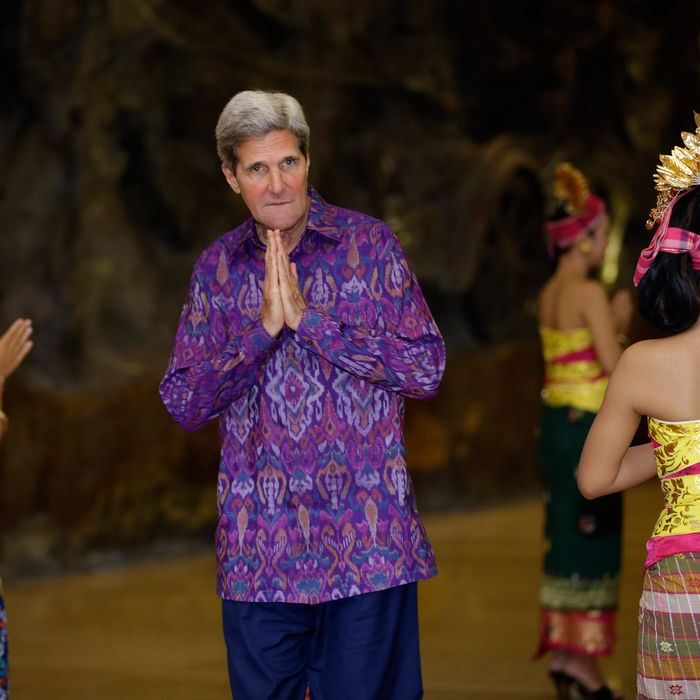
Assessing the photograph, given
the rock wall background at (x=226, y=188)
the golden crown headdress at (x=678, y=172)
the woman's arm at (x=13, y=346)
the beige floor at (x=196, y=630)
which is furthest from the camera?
the rock wall background at (x=226, y=188)

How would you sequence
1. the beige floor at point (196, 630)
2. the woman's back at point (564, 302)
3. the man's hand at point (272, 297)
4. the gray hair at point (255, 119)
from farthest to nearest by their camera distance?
the beige floor at point (196, 630), the woman's back at point (564, 302), the gray hair at point (255, 119), the man's hand at point (272, 297)

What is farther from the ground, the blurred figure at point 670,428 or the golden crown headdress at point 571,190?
the golden crown headdress at point 571,190

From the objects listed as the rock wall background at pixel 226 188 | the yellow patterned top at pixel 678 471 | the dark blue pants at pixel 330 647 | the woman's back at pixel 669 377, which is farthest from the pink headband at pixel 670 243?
the rock wall background at pixel 226 188

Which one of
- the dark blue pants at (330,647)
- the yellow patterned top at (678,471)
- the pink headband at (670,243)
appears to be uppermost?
the pink headband at (670,243)

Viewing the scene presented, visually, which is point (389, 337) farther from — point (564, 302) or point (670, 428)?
point (564, 302)

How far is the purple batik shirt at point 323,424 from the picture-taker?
3.19m

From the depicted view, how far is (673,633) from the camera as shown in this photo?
2.76 metres

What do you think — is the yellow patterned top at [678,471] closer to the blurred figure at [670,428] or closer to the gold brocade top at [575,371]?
the blurred figure at [670,428]

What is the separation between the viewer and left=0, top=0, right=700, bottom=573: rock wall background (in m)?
8.70

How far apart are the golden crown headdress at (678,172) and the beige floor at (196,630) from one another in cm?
321

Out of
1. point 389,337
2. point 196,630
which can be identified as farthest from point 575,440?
point 389,337

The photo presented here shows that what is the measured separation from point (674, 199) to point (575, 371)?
2918 mm

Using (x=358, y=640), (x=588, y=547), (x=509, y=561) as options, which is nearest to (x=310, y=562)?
(x=358, y=640)

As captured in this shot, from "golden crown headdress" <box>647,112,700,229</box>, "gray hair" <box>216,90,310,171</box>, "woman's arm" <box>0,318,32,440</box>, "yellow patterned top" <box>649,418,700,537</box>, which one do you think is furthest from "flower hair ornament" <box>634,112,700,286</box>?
"woman's arm" <box>0,318,32,440</box>
